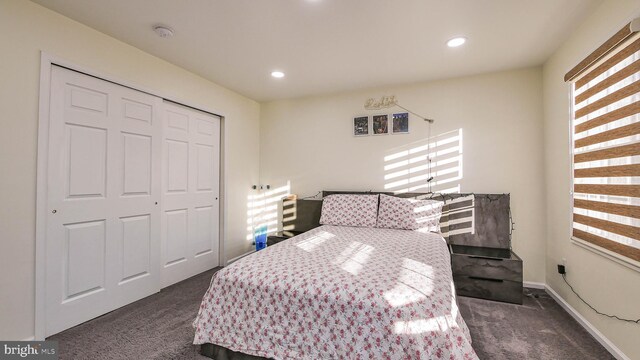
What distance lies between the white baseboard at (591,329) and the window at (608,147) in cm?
60

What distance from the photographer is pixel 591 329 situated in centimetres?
204

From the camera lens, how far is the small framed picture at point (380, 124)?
354 cm

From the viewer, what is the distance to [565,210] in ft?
8.10

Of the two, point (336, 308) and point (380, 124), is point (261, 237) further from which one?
point (336, 308)

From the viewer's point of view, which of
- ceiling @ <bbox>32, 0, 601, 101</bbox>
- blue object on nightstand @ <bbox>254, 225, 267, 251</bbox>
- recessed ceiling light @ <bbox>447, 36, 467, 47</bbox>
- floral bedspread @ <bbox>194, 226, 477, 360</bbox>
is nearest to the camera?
floral bedspread @ <bbox>194, 226, 477, 360</bbox>

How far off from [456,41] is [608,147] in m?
1.36

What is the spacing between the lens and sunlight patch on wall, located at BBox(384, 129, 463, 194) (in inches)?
127

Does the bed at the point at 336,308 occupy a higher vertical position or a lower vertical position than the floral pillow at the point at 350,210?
lower

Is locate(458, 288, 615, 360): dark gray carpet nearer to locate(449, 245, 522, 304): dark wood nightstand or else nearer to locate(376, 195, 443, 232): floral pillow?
locate(449, 245, 522, 304): dark wood nightstand

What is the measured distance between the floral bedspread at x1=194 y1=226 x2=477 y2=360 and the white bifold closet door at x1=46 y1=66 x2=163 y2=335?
49.6 inches

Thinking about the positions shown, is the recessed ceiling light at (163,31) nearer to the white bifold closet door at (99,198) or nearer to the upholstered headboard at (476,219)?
the white bifold closet door at (99,198)

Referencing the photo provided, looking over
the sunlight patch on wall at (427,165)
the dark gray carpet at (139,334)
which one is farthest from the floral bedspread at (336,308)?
the sunlight patch on wall at (427,165)

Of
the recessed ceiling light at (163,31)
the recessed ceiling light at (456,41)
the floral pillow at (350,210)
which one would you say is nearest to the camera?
the recessed ceiling light at (163,31)

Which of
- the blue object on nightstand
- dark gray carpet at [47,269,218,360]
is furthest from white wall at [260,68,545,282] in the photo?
dark gray carpet at [47,269,218,360]
